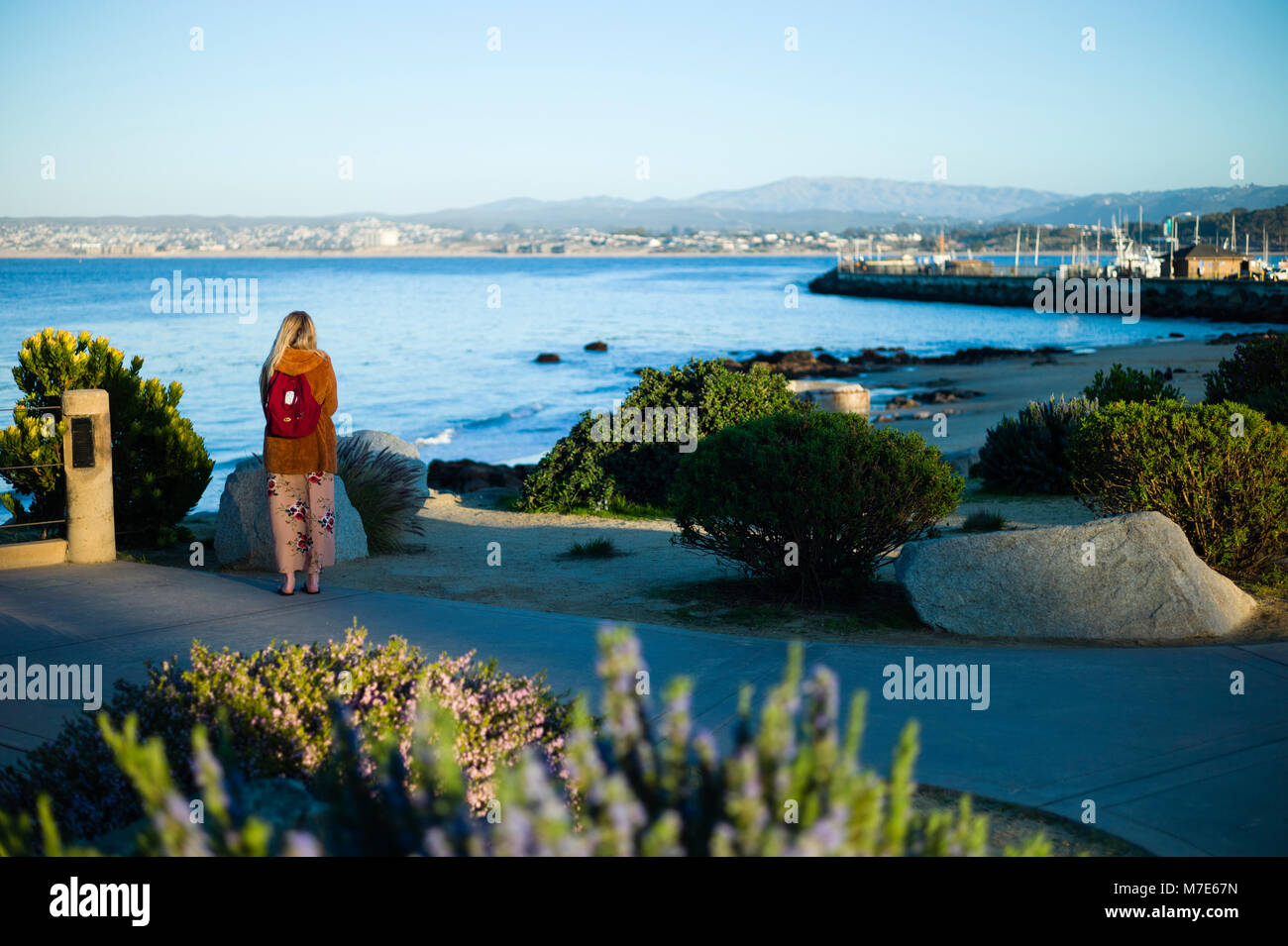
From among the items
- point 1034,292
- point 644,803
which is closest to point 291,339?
point 644,803

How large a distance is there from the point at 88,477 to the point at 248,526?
139 centimetres

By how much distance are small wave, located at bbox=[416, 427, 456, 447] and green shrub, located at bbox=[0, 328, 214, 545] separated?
17630 millimetres

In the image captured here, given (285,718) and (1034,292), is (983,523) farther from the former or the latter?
(1034,292)

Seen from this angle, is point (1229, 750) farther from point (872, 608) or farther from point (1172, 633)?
point (872, 608)

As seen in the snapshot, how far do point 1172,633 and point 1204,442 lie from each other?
76.8 inches

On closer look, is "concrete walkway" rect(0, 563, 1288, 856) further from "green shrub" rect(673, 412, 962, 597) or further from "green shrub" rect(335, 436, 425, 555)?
"green shrub" rect(335, 436, 425, 555)

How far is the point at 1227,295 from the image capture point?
73500mm

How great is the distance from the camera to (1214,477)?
8.24 meters

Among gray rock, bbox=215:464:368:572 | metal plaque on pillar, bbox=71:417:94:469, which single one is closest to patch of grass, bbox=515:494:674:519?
gray rock, bbox=215:464:368:572

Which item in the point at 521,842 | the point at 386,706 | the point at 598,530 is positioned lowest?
the point at 598,530

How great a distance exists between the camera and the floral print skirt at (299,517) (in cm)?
844

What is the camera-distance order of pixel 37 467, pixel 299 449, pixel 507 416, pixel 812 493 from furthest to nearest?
pixel 507 416 → pixel 37 467 → pixel 299 449 → pixel 812 493

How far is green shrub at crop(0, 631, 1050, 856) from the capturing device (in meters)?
2.10

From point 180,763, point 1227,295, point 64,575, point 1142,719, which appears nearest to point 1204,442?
point 1142,719
